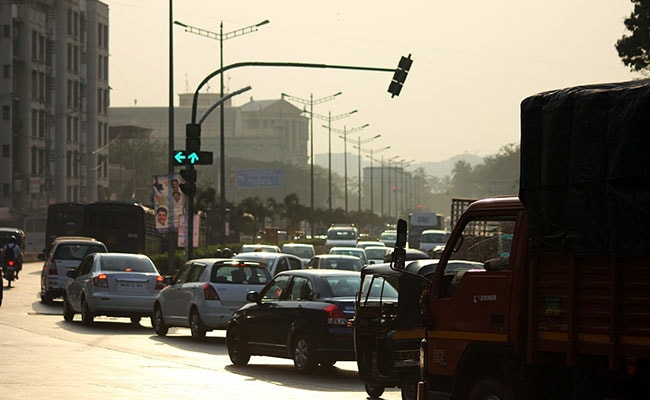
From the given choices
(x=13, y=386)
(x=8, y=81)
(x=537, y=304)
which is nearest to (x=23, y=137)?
(x=8, y=81)

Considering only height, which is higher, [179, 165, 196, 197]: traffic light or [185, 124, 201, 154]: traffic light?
[185, 124, 201, 154]: traffic light

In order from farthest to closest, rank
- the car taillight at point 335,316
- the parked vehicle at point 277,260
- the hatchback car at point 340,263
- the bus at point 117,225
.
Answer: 1. the bus at point 117,225
2. the hatchback car at point 340,263
3. the parked vehicle at point 277,260
4. the car taillight at point 335,316

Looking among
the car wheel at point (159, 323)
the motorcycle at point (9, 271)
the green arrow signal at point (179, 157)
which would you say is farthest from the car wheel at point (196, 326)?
the motorcycle at point (9, 271)

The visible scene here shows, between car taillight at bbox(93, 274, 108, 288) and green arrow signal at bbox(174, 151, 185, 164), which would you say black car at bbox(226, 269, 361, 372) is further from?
green arrow signal at bbox(174, 151, 185, 164)

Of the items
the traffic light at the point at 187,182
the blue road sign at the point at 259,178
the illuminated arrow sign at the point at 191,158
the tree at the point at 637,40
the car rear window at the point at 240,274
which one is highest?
the tree at the point at 637,40

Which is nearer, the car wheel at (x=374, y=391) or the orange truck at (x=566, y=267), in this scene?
the orange truck at (x=566, y=267)

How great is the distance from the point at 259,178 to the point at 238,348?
10541 cm

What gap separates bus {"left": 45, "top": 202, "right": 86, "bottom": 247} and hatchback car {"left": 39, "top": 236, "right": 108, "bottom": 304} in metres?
26.3

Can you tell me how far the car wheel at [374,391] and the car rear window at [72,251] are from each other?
899 inches

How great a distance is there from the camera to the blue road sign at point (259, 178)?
413 ft

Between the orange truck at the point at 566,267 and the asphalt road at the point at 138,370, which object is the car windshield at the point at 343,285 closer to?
the asphalt road at the point at 138,370

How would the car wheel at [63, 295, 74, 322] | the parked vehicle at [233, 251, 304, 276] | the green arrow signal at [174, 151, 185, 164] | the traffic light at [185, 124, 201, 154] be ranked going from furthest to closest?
1. the traffic light at [185, 124, 201, 154]
2. the green arrow signal at [174, 151, 185, 164]
3. the parked vehicle at [233, 251, 304, 276]
4. the car wheel at [63, 295, 74, 322]

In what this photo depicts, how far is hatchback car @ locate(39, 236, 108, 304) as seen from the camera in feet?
125

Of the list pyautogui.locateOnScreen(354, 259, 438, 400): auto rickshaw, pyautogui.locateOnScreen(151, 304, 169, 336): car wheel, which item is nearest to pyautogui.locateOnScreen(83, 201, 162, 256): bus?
pyautogui.locateOnScreen(151, 304, 169, 336): car wheel
